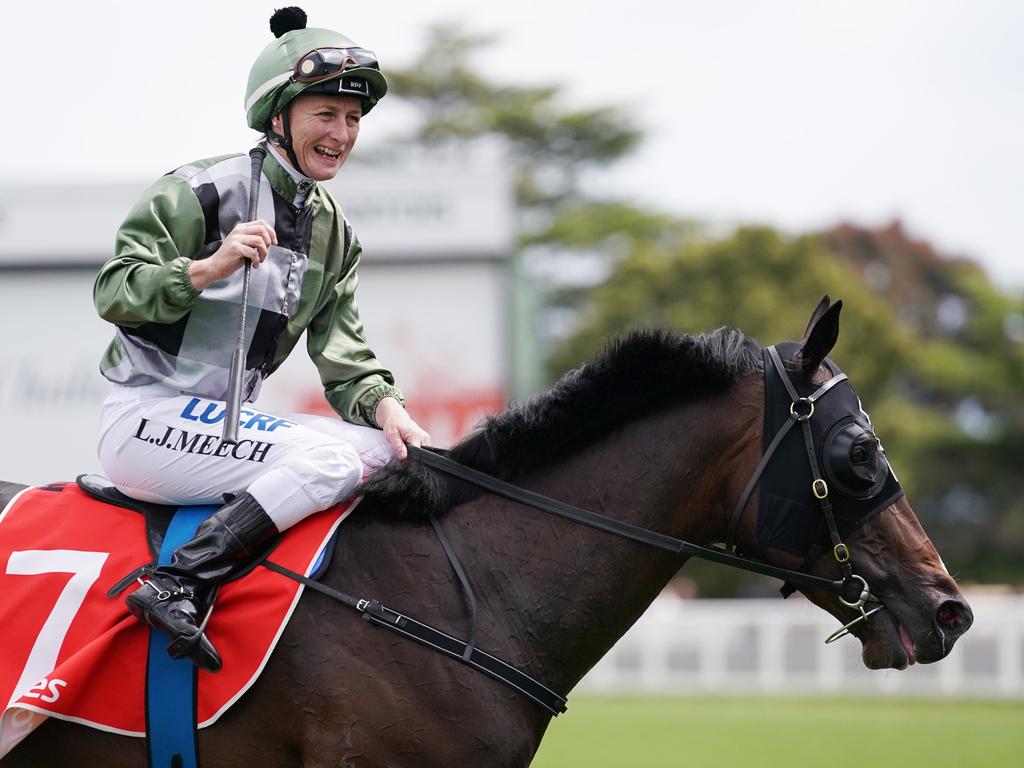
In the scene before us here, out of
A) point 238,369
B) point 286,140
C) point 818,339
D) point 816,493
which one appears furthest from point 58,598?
point 818,339

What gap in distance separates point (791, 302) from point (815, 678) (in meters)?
12.9

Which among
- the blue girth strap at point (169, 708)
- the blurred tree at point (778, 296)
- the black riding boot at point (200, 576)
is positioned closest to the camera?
the black riding boot at point (200, 576)

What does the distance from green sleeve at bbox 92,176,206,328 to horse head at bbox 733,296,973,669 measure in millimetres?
1639

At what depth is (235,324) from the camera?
147 inches

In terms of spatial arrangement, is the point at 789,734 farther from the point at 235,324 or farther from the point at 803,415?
the point at 235,324

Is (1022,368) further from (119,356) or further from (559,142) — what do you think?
(119,356)

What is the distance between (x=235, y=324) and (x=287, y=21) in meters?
0.94

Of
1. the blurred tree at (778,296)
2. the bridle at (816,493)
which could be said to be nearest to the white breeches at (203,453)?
the bridle at (816,493)

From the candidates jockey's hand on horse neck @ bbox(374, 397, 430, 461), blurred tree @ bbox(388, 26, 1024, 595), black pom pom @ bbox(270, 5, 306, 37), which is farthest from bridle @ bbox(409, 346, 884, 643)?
blurred tree @ bbox(388, 26, 1024, 595)

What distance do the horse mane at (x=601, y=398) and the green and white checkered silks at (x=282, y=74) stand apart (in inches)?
40.8

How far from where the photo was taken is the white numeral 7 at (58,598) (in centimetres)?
353

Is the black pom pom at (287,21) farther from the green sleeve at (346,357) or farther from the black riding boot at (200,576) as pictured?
the black riding boot at (200,576)

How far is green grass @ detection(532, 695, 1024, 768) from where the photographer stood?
34.7 feet

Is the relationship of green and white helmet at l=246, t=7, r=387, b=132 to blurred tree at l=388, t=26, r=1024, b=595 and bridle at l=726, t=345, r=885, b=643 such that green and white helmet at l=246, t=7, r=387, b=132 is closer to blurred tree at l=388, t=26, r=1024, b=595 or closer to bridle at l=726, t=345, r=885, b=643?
bridle at l=726, t=345, r=885, b=643
